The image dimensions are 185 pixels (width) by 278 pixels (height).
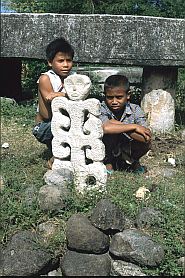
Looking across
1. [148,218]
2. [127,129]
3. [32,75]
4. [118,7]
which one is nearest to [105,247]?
[148,218]

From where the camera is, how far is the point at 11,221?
392 cm

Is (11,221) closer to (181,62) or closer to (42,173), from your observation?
(42,173)

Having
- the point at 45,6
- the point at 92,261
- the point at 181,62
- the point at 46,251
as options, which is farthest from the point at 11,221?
the point at 45,6

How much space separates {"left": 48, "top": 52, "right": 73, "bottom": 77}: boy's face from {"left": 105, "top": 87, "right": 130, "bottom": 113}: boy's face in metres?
0.49

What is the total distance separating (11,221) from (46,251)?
1.35 feet

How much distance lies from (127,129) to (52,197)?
33.8 inches

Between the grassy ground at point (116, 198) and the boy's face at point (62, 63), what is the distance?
807 millimetres

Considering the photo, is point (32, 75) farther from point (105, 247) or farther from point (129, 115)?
point (105, 247)

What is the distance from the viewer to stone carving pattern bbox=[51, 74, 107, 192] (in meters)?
4.16

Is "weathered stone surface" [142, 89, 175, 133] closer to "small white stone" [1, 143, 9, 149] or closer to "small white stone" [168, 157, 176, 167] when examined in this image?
"small white stone" [168, 157, 176, 167]

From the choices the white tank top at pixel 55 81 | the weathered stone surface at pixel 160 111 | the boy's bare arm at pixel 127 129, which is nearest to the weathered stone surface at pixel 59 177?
the boy's bare arm at pixel 127 129

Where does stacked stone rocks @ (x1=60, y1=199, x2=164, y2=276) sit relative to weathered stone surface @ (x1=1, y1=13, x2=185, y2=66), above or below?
below

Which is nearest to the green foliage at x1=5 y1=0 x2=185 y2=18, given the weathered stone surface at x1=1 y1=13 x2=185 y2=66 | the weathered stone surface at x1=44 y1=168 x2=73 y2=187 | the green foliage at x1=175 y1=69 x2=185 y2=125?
the green foliage at x1=175 y1=69 x2=185 y2=125

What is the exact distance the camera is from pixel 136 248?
11.5ft
